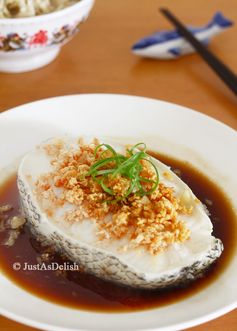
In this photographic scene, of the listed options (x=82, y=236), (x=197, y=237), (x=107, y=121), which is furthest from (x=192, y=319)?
(x=107, y=121)

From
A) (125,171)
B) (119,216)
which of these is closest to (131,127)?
(125,171)

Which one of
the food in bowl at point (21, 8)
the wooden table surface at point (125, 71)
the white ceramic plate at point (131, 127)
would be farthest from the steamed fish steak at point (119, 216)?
the food in bowl at point (21, 8)

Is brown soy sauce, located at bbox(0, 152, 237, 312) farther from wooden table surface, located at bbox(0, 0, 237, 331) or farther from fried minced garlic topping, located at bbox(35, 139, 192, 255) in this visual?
wooden table surface, located at bbox(0, 0, 237, 331)

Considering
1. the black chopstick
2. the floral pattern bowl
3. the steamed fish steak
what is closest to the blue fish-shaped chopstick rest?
the black chopstick

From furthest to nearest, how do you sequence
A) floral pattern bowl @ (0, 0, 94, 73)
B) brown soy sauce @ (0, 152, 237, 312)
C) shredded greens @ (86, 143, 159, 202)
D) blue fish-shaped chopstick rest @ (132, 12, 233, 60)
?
blue fish-shaped chopstick rest @ (132, 12, 233, 60) → floral pattern bowl @ (0, 0, 94, 73) → shredded greens @ (86, 143, 159, 202) → brown soy sauce @ (0, 152, 237, 312)

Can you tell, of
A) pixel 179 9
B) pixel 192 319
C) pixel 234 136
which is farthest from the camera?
pixel 179 9

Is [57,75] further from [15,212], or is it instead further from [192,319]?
[192,319]
